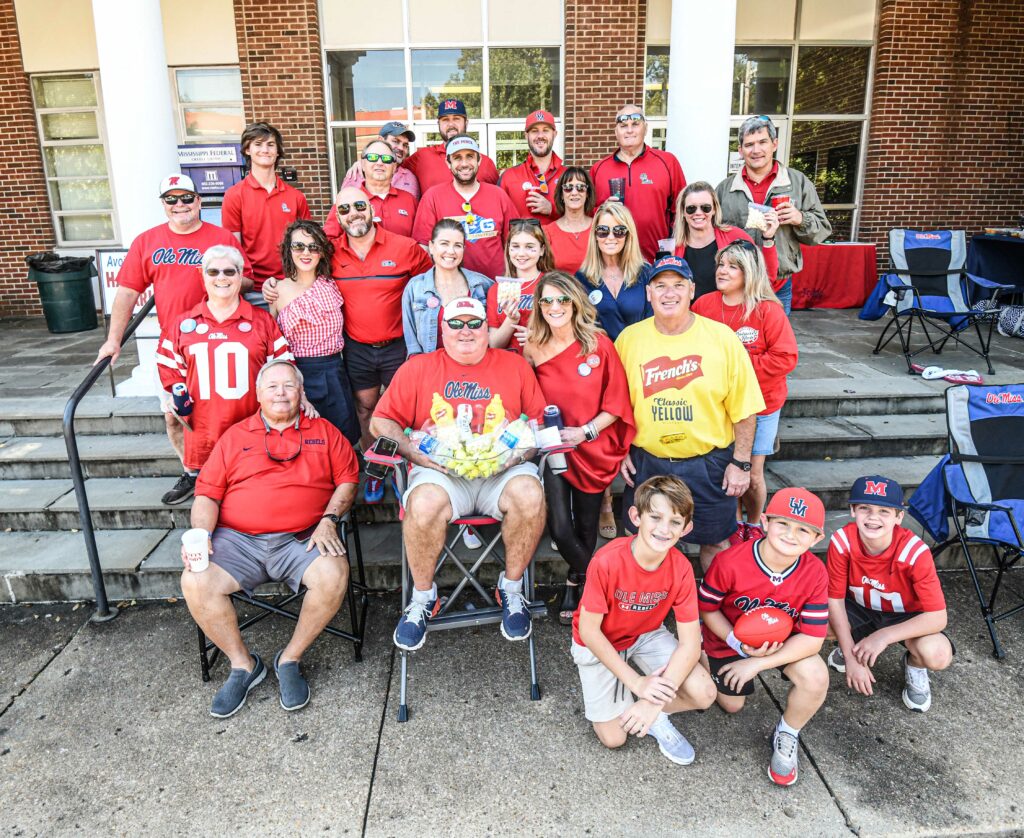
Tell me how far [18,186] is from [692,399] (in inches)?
407

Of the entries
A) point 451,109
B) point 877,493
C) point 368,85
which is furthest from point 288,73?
point 877,493

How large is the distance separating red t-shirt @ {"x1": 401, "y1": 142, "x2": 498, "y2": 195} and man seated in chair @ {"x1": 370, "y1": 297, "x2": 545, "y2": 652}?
1860 mm

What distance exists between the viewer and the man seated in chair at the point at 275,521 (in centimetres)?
308

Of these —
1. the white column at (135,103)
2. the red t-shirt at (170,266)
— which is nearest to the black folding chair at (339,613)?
the red t-shirt at (170,266)

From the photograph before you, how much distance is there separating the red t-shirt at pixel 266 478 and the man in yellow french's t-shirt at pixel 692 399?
1502 millimetres

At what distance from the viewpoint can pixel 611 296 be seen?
3.67 meters

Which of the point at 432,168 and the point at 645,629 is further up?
the point at 432,168

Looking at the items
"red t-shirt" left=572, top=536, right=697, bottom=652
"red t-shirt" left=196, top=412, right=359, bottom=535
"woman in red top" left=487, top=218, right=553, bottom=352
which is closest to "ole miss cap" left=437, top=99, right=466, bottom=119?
"woman in red top" left=487, top=218, right=553, bottom=352

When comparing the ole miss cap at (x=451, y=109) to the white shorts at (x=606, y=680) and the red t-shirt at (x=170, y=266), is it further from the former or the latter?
the white shorts at (x=606, y=680)

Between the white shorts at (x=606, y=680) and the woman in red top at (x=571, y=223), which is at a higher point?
the woman in red top at (x=571, y=223)

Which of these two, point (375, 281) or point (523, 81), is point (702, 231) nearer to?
point (375, 281)

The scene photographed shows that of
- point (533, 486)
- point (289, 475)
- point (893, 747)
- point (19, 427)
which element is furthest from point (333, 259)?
point (893, 747)

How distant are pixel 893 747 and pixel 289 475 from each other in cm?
278

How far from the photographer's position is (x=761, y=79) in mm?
9844
